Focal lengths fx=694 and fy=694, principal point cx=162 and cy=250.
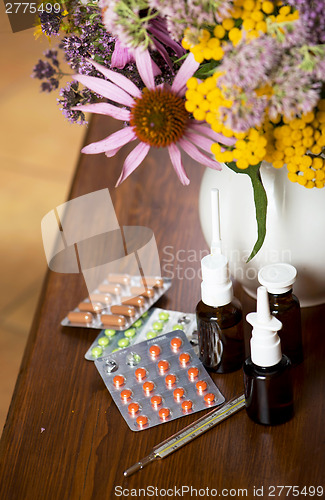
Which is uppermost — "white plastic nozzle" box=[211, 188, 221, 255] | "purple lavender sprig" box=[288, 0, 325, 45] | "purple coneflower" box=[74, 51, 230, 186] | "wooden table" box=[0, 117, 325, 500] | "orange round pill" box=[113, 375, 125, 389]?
"purple lavender sprig" box=[288, 0, 325, 45]

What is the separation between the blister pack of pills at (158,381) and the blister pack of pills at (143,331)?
3 centimetres

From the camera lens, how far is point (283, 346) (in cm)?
76

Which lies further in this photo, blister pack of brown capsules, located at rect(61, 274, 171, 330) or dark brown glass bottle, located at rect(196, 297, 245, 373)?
blister pack of brown capsules, located at rect(61, 274, 171, 330)

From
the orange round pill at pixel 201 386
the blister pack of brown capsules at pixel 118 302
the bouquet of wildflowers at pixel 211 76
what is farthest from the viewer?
the blister pack of brown capsules at pixel 118 302

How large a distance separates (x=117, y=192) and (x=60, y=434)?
1.52 ft

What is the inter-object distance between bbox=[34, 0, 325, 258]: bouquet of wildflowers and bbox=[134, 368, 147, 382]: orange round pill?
208mm

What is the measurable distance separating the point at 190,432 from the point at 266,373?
11 centimetres

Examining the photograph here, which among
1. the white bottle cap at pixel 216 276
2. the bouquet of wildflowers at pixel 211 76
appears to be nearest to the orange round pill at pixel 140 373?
the white bottle cap at pixel 216 276

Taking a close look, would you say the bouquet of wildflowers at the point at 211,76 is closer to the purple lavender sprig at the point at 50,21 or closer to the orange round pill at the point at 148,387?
the purple lavender sprig at the point at 50,21

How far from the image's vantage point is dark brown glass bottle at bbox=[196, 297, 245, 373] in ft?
2.43

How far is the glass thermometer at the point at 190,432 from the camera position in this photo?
0.68 metres

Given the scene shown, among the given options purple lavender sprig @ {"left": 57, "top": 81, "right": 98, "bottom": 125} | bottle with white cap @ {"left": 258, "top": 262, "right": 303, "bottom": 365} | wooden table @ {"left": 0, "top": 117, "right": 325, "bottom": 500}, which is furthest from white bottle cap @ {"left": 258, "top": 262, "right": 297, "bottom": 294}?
purple lavender sprig @ {"left": 57, "top": 81, "right": 98, "bottom": 125}

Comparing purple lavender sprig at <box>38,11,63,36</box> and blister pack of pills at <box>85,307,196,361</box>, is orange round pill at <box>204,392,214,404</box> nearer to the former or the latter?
blister pack of pills at <box>85,307,196,361</box>

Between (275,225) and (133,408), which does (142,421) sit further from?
(275,225)
